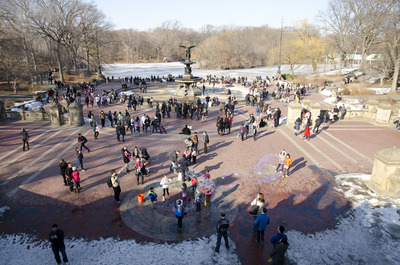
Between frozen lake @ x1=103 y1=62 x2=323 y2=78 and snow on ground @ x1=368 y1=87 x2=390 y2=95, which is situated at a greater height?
frozen lake @ x1=103 y1=62 x2=323 y2=78

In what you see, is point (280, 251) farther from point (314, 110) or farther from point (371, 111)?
point (371, 111)

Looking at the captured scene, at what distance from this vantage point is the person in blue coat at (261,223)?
7.73m

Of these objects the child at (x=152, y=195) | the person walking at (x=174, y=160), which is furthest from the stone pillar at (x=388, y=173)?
the child at (x=152, y=195)

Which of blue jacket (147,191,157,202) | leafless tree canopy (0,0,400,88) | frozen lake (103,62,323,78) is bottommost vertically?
blue jacket (147,191,157,202)

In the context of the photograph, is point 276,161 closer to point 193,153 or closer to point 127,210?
point 193,153

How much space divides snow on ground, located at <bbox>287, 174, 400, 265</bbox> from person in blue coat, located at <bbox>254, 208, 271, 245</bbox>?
874mm

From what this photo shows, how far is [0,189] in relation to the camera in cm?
1120

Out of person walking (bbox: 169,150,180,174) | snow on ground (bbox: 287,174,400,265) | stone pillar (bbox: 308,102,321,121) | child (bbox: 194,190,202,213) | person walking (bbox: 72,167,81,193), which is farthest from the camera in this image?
stone pillar (bbox: 308,102,321,121)

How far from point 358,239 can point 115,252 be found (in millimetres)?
7365

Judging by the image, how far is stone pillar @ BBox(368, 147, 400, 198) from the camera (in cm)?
1029

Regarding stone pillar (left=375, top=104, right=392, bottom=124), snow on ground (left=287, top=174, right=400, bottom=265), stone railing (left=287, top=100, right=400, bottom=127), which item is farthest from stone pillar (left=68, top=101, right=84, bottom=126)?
stone pillar (left=375, top=104, right=392, bottom=124)

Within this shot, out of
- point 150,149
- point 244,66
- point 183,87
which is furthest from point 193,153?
point 244,66

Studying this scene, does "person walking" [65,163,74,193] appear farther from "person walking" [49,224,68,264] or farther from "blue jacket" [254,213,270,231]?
"blue jacket" [254,213,270,231]

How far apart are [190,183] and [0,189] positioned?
26.1ft
